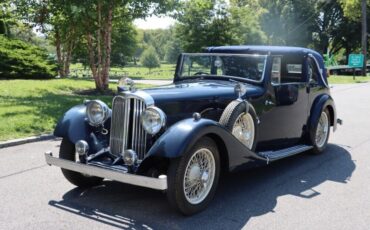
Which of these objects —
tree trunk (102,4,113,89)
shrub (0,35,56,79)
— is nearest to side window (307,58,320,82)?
tree trunk (102,4,113,89)

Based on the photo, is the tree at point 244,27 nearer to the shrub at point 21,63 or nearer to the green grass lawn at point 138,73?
the green grass lawn at point 138,73

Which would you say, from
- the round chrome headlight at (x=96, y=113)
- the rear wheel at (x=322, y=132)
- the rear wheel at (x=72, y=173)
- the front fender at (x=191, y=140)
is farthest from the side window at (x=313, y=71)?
the rear wheel at (x=72, y=173)

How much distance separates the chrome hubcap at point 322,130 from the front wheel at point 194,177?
3134mm

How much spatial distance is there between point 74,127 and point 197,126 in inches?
60.9

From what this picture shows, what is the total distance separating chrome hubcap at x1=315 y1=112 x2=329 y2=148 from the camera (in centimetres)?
718

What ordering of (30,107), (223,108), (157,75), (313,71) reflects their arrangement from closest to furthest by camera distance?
(223,108) → (313,71) → (30,107) → (157,75)

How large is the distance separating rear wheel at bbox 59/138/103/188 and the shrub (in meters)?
14.8

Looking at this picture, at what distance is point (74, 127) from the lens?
4.98 m

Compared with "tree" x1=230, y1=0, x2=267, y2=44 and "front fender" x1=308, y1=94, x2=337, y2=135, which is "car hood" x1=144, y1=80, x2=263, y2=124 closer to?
"front fender" x1=308, y1=94, x2=337, y2=135

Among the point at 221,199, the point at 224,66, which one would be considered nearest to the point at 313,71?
the point at 224,66

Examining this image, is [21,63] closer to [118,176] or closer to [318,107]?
[318,107]

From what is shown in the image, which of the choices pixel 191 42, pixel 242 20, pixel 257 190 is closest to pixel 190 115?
Answer: pixel 257 190

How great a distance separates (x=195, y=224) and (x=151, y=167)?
70 cm

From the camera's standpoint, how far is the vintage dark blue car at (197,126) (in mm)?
4246
